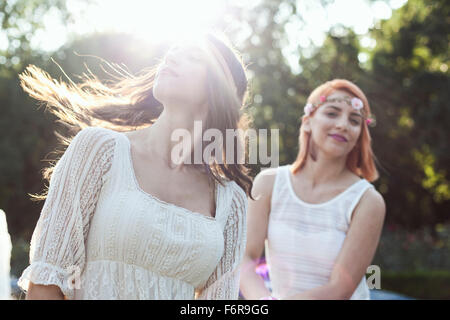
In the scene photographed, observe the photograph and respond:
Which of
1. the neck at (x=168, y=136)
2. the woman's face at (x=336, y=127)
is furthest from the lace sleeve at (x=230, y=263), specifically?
the woman's face at (x=336, y=127)

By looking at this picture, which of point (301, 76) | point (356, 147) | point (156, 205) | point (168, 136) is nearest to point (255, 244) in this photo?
point (356, 147)

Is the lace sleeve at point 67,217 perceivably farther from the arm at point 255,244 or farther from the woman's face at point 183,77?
the arm at point 255,244

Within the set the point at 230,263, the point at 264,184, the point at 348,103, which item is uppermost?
the point at 348,103

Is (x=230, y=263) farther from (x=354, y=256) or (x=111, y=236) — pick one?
(x=354, y=256)

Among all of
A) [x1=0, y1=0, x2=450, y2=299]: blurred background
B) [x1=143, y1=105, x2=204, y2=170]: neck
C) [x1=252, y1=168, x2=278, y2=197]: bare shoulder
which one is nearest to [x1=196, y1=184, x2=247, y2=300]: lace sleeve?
[x1=143, y1=105, x2=204, y2=170]: neck

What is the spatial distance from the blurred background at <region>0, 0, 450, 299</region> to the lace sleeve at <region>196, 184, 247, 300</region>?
15.1 metres

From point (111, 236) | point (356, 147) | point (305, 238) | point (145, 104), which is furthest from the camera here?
point (356, 147)

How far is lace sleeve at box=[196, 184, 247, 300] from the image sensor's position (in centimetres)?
248

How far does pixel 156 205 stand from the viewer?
7.41 ft

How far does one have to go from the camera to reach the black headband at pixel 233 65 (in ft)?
9.01

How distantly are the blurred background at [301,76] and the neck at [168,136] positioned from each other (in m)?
14.9

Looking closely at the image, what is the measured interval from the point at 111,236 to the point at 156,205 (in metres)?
0.24

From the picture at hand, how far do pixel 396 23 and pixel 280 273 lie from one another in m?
24.1

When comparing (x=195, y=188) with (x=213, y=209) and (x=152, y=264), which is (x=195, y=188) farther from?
(x=152, y=264)
